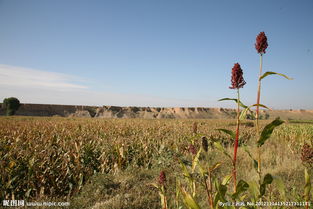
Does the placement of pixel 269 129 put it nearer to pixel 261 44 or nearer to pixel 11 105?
pixel 261 44

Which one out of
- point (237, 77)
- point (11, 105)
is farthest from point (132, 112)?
point (237, 77)

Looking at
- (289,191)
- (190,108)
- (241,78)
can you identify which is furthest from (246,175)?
(190,108)

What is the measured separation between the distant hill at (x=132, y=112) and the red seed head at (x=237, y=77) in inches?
2335

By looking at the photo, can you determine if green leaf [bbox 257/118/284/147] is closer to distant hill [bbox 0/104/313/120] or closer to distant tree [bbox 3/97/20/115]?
distant hill [bbox 0/104/313/120]

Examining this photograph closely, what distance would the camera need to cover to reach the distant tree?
183 feet

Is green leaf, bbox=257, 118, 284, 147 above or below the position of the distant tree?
above

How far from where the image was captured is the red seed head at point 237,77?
1431 mm

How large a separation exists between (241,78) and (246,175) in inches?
147

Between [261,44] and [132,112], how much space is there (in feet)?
256

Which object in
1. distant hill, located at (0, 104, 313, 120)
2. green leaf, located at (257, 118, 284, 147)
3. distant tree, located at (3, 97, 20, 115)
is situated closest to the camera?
green leaf, located at (257, 118, 284, 147)

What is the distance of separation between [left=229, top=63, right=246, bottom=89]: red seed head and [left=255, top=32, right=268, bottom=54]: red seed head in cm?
19

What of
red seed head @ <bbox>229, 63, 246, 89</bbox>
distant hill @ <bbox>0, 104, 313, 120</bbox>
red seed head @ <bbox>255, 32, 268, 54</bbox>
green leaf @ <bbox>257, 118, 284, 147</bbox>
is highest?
red seed head @ <bbox>255, 32, 268, 54</bbox>

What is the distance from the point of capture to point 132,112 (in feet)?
257

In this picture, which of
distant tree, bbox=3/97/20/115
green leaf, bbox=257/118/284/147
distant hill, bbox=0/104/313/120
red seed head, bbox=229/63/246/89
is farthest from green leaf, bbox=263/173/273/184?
distant tree, bbox=3/97/20/115
